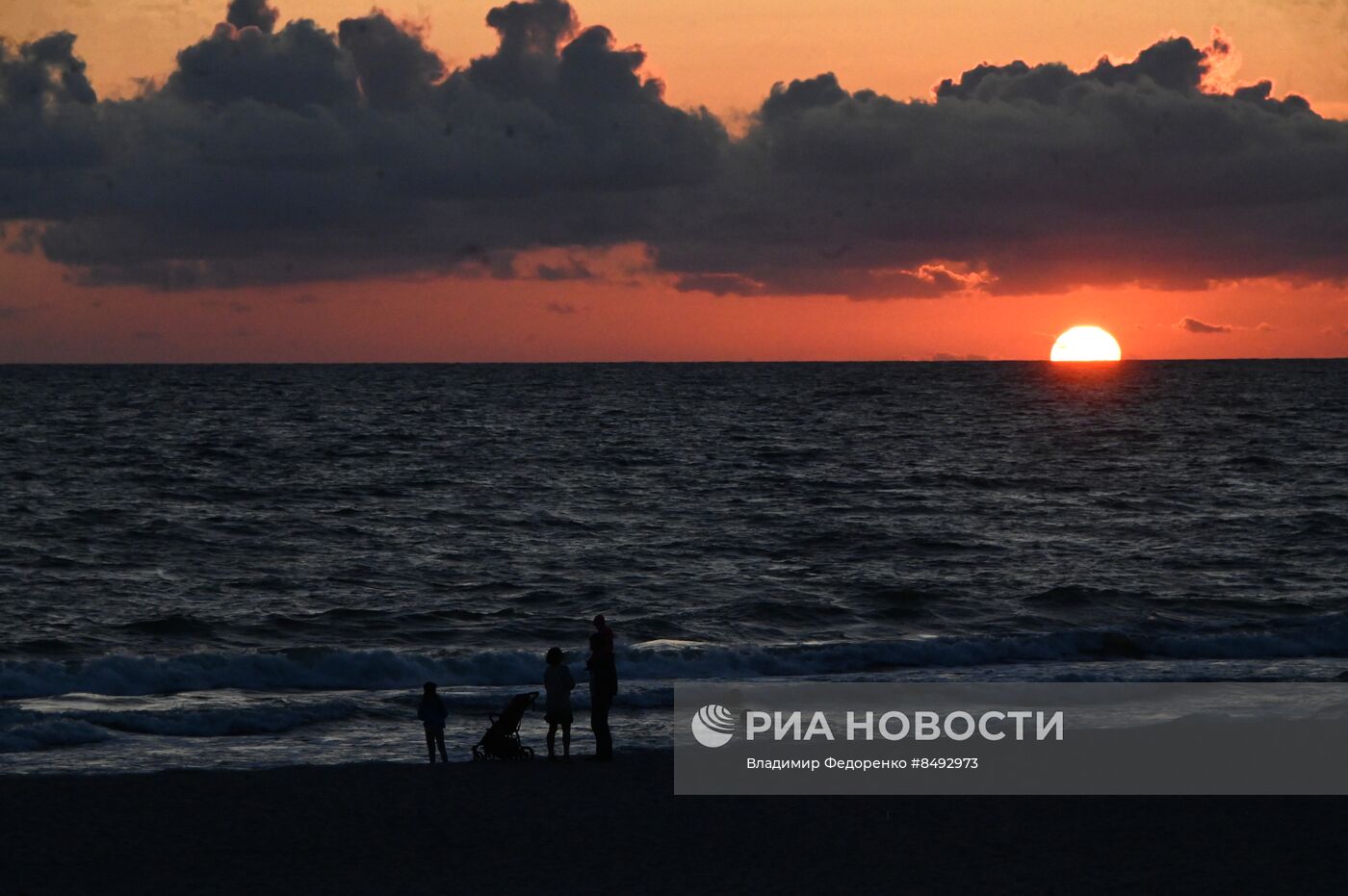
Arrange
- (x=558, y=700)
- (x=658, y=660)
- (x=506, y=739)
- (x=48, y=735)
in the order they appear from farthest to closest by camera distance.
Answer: (x=658, y=660) < (x=48, y=735) < (x=506, y=739) < (x=558, y=700)

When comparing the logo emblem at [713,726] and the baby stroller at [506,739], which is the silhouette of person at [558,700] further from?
the logo emblem at [713,726]

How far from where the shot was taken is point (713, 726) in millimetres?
20734

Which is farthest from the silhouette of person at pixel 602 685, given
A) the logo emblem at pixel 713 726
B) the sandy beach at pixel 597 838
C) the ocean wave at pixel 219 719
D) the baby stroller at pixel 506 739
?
the ocean wave at pixel 219 719

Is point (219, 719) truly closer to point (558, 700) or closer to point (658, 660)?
point (558, 700)

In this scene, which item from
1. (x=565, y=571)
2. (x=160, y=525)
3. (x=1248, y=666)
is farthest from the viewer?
(x=160, y=525)

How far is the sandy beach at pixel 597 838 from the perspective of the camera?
509 inches

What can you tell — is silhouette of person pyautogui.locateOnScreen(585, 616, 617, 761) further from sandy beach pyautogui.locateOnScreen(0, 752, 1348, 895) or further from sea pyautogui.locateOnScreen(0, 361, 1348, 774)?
sea pyautogui.locateOnScreen(0, 361, 1348, 774)

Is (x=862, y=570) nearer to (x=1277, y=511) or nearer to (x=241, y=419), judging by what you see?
(x=1277, y=511)

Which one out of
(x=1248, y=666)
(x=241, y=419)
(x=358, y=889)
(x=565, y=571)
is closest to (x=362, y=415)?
(x=241, y=419)

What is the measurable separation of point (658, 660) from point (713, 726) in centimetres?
641

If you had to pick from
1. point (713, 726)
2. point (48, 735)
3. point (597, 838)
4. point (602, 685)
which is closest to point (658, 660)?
point (713, 726)

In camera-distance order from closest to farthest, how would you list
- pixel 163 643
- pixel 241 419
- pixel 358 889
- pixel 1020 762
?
pixel 358 889
pixel 1020 762
pixel 163 643
pixel 241 419

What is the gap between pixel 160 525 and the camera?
1810 inches

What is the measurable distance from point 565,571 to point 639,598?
4567 mm
